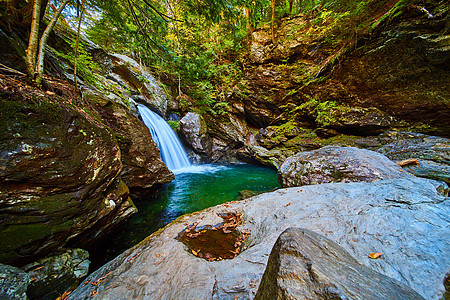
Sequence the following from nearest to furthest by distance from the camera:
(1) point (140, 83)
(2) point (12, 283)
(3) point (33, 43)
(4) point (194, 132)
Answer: (2) point (12, 283) < (3) point (33, 43) < (1) point (140, 83) < (4) point (194, 132)

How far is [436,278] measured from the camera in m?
1.14

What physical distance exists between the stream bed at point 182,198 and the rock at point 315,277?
416 centimetres

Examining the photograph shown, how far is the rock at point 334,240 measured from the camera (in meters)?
1.38

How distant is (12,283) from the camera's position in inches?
69.7

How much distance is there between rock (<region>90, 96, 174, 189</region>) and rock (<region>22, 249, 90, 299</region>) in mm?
2791

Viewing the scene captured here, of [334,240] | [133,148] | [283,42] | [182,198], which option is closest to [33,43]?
[133,148]

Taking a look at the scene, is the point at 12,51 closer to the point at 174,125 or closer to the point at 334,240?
the point at 334,240

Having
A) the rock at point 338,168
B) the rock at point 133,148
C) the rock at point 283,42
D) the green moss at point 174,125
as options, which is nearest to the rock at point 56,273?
the rock at point 133,148

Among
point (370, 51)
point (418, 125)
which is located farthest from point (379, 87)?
point (418, 125)

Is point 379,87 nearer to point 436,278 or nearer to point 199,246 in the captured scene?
point 436,278

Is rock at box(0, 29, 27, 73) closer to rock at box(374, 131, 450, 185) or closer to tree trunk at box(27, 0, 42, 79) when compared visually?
tree trunk at box(27, 0, 42, 79)

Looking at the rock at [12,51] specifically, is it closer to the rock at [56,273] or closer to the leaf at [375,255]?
the rock at [56,273]

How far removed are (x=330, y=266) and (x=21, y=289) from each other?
331 centimetres

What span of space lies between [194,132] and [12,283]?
10.5 m
